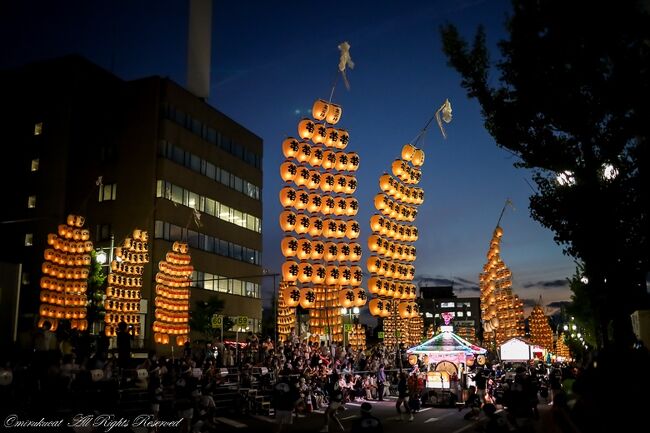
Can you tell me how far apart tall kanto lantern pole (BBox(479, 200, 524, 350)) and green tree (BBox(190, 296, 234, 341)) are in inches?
1274

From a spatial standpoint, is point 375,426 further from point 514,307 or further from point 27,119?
point 514,307

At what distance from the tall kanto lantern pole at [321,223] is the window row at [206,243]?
17294 mm

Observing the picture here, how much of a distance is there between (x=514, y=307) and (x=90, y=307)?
44981 mm

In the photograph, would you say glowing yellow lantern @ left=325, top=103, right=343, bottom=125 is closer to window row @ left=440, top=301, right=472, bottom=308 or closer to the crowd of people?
the crowd of people

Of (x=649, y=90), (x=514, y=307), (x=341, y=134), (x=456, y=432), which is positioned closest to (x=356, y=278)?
(x=341, y=134)

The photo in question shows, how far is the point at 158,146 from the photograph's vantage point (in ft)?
148

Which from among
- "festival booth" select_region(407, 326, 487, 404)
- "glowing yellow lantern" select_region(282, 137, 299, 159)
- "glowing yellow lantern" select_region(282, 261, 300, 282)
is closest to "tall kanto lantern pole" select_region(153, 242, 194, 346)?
"glowing yellow lantern" select_region(282, 261, 300, 282)

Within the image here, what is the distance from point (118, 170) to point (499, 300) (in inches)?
1641

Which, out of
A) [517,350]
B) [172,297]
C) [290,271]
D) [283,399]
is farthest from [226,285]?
[283,399]

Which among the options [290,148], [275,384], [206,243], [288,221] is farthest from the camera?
[206,243]

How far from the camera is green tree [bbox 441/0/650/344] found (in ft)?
39.4

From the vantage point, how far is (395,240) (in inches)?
1384

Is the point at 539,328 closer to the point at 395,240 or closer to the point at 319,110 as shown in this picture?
the point at 395,240

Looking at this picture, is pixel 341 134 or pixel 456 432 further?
pixel 341 134
